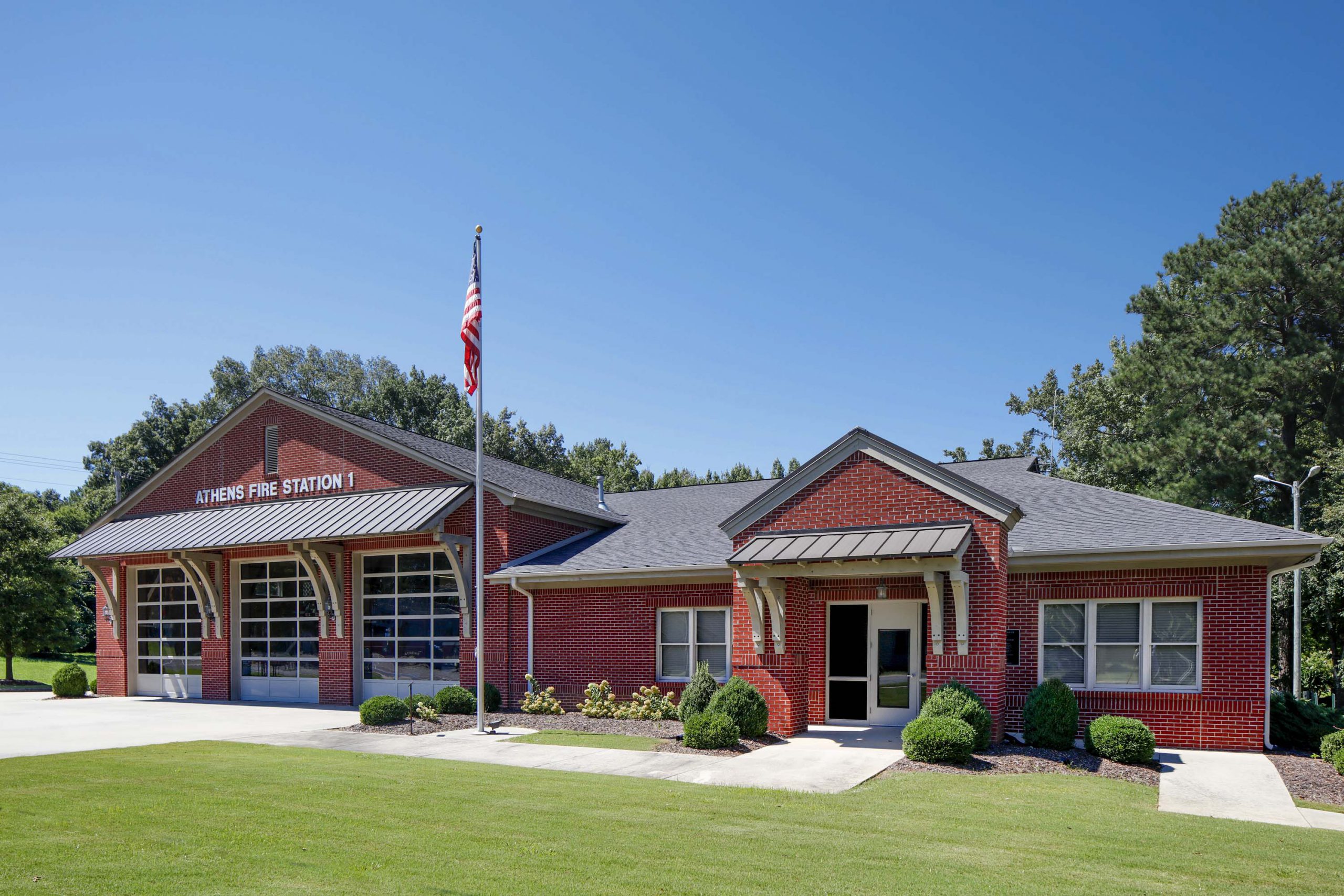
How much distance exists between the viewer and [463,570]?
2209 cm

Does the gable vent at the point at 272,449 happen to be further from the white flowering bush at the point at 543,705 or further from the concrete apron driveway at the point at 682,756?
the white flowering bush at the point at 543,705

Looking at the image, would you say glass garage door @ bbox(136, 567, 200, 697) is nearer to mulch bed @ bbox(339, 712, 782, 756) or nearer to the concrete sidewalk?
mulch bed @ bbox(339, 712, 782, 756)

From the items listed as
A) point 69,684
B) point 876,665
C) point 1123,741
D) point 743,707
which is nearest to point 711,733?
point 743,707

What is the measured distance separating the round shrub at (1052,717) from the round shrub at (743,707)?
4.17 meters

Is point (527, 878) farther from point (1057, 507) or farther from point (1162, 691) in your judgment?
point (1057, 507)

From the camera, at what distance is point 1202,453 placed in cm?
3625

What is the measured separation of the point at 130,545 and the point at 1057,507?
2313 cm

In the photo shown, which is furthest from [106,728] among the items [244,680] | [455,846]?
[455,846]

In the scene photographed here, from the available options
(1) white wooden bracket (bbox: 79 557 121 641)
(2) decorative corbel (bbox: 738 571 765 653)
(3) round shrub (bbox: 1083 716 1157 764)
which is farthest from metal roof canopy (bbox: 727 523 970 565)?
(1) white wooden bracket (bbox: 79 557 121 641)

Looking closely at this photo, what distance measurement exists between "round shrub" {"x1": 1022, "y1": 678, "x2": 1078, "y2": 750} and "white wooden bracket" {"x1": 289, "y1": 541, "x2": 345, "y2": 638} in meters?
16.0

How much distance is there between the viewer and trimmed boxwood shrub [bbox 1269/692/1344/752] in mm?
15930

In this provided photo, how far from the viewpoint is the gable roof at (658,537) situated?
66.5ft

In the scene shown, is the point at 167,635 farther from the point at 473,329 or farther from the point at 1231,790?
the point at 1231,790

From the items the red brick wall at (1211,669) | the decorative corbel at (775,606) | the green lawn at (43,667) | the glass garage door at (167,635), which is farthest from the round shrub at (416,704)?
the green lawn at (43,667)
